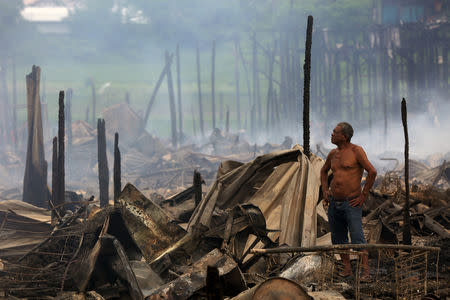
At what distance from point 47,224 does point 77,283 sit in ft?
11.1

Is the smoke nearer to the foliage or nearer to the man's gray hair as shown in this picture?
the man's gray hair

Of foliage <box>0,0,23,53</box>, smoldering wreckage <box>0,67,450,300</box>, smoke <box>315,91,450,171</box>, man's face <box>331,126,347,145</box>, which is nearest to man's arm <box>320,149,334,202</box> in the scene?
man's face <box>331,126,347,145</box>

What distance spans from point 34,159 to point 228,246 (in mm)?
9639

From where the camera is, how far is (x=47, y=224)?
924 cm

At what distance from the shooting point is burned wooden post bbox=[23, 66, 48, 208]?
14094 millimetres

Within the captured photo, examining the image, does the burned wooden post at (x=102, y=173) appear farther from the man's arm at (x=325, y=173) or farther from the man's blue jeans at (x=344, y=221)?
the man's blue jeans at (x=344, y=221)

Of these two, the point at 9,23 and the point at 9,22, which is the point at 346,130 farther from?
the point at 9,23

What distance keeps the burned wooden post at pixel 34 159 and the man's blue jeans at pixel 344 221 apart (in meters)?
10.1

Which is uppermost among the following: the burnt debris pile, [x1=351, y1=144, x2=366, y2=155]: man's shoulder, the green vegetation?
the green vegetation

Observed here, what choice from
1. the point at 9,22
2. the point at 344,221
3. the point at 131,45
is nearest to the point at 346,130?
the point at 344,221

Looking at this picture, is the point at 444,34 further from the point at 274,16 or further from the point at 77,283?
the point at 77,283

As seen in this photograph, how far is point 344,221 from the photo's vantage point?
607 cm

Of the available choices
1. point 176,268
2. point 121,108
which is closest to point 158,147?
point 121,108

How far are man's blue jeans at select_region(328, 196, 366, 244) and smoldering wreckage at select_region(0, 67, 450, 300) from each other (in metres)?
0.24
